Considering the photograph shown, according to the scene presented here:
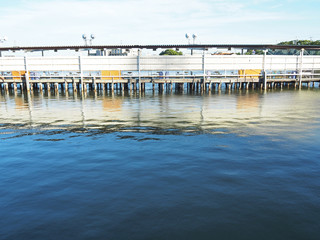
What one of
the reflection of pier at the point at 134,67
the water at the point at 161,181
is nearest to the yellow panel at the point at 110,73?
the reflection of pier at the point at 134,67

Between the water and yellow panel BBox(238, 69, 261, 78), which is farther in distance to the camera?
yellow panel BBox(238, 69, 261, 78)

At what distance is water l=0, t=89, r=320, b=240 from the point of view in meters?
5.77

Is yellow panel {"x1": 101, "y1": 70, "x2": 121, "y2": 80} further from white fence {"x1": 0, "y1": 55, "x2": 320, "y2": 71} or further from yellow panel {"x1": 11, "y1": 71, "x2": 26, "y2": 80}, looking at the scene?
yellow panel {"x1": 11, "y1": 71, "x2": 26, "y2": 80}

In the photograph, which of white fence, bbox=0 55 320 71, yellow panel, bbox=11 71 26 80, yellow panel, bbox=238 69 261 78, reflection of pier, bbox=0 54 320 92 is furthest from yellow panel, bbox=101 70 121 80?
yellow panel, bbox=238 69 261 78

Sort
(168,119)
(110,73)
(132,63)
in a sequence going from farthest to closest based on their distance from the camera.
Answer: (110,73)
(132,63)
(168,119)

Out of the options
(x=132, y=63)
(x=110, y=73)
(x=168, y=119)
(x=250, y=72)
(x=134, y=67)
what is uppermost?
(x=132, y=63)

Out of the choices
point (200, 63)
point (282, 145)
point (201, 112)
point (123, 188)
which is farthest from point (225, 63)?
point (123, 188)

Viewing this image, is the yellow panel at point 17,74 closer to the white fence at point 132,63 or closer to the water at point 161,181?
the white fence at point 132,63

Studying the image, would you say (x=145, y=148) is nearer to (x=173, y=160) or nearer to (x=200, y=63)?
(x=173, y=160)

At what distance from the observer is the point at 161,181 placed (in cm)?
805

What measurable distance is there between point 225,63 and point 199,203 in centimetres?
3447

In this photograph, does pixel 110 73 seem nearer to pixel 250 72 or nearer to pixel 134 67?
pixel 134 67

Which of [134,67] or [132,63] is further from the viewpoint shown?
[134,67]

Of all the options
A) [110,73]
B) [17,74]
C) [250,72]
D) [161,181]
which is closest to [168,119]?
[161,181]
